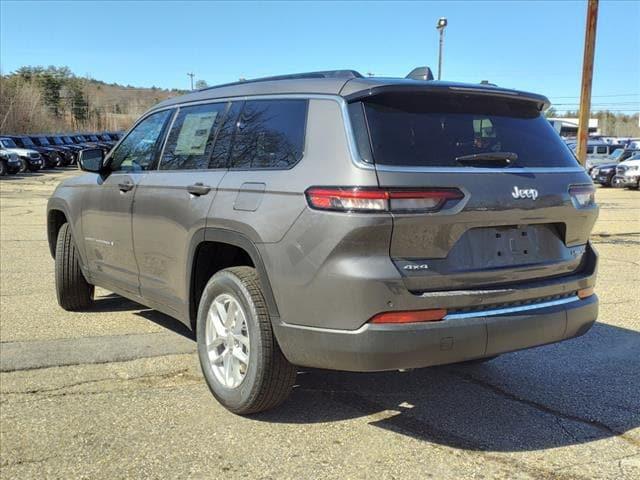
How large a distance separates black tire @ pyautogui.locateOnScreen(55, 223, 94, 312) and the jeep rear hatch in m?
3.68

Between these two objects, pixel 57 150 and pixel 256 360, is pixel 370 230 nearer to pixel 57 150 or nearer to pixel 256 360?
pixel 256 360

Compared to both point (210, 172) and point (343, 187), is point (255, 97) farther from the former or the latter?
point (343, 187)

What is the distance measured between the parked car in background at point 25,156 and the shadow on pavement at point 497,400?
104 feet

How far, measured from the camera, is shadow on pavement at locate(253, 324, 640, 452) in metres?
3.44

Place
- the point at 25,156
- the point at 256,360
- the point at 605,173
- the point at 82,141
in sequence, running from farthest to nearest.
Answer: the point at 82,141 < the point at 25,156 < the point at 605,173 < the point at 256,360

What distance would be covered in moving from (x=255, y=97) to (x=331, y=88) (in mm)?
700

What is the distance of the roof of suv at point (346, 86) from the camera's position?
317cm

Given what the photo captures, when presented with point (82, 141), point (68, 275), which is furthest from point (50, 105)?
point (68, 275)

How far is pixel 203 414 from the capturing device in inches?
145

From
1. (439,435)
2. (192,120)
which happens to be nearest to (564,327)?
(439,435)

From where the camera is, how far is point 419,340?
116 inches

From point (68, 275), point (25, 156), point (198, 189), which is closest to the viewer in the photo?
point (198, 189)

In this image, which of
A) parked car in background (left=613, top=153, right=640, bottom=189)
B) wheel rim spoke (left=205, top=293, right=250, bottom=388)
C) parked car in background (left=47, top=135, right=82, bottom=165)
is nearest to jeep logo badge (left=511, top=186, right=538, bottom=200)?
wheel rim spoke (left=205, top=293, right=250, bottom=388)

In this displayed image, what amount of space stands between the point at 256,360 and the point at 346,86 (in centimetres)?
152
